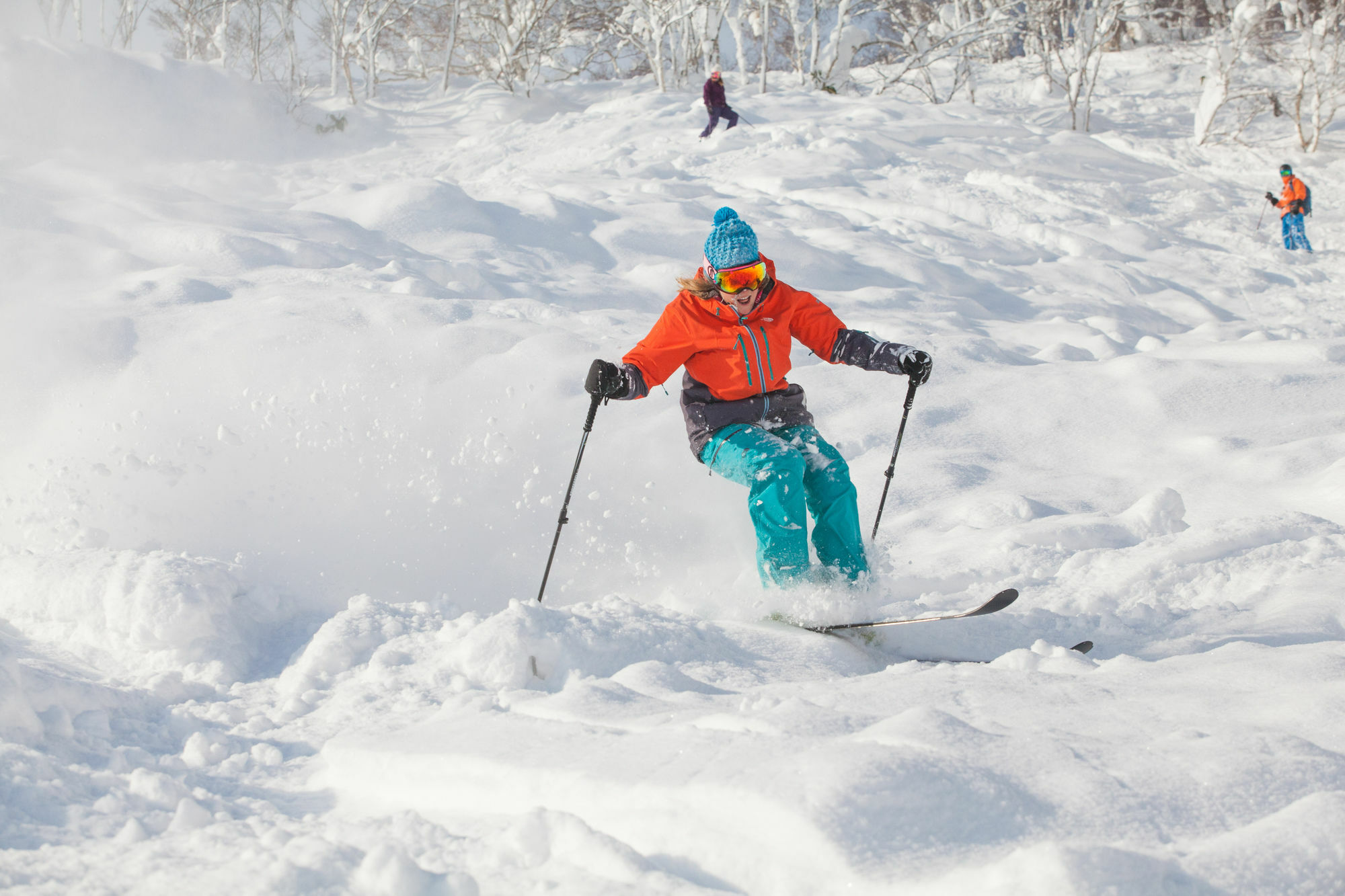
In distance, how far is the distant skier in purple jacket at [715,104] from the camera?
1498 centimetres

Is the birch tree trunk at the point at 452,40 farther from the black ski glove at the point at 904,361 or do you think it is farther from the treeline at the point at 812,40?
the black ski glove at the point at 904,361

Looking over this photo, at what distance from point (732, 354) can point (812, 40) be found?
2067 centimetres

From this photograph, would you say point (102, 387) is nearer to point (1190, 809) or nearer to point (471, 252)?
point (471, 252)

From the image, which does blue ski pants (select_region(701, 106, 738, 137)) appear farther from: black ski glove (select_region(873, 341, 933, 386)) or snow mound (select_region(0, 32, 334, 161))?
black ski glove (select_region(873, 341, 933, 386))

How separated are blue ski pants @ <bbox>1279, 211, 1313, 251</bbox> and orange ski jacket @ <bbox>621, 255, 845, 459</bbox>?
11708mm

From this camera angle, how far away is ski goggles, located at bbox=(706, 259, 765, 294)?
3336 millimetres

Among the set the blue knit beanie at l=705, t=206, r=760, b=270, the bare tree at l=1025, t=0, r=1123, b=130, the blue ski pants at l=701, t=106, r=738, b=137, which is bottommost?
the blue knit beanie at l=705, t=206, r=760, b=270

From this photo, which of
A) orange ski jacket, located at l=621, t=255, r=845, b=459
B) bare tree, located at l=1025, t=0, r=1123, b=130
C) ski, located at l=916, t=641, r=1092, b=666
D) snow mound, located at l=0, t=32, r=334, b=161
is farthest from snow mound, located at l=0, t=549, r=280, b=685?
bare tree, located at l=1025, t=0, r=1123, b=130

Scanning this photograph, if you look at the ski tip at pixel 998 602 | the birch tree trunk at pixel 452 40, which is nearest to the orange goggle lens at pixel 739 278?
the ski tip at pixel 998 602

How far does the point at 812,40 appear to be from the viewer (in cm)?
2166

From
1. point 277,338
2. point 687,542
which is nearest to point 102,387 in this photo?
point 277,338

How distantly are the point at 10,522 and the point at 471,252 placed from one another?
16.7 ft

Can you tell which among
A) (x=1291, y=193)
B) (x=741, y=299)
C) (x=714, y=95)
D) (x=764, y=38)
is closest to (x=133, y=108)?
(x=714, y=95)

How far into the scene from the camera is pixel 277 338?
5020 millimetres
